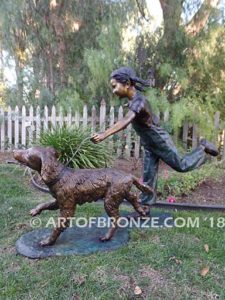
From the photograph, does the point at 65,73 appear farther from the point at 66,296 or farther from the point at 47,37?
the point at 66,296

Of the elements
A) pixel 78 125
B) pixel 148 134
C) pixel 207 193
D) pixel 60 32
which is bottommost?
pixel 207 193

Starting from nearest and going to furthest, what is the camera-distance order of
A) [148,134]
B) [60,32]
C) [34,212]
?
[34,212], [148,134], [60,32]

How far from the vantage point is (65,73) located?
9578mm

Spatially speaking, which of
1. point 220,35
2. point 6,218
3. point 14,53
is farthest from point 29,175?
point 14,53

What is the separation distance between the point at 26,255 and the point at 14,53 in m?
8.93

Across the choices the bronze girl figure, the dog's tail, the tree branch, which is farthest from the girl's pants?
the tree branch

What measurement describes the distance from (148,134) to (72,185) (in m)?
1.02

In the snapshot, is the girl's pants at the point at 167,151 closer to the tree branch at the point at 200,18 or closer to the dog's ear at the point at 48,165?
the dog's ear at the point at 48,165

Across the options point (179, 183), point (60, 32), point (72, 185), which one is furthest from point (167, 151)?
point (60, 32)

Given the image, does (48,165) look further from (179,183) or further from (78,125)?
(78,125)

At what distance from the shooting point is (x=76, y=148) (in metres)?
5.53

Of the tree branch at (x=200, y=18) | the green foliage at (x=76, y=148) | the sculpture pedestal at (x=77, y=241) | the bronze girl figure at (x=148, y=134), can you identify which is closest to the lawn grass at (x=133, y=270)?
the sculpture pedestal at (x=77, y=241)

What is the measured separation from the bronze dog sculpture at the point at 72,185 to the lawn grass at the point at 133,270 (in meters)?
0.31

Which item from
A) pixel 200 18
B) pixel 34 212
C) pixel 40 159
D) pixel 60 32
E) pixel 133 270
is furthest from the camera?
pixel 60 32
